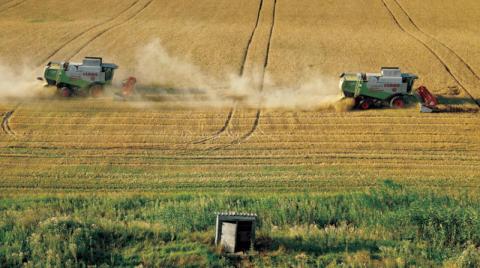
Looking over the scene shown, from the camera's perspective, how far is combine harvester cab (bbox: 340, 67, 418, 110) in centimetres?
2912

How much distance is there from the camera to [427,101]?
29.0 m

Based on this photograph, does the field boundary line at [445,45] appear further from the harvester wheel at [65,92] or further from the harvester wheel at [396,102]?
the harvester wheel at [65,92]

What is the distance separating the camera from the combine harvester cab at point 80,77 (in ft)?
101

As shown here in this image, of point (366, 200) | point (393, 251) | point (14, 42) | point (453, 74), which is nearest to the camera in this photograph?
point (393, 251)

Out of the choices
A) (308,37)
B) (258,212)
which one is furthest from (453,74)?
(258,212)

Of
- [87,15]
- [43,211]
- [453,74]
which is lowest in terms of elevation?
[43,211]

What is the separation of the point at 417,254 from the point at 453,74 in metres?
22.8

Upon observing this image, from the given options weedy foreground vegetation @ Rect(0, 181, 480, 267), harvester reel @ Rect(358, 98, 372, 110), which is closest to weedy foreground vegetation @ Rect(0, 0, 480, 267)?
weedy foreground vegetation @ Rect(0, 181, 480, 267)

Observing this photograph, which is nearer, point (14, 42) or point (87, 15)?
point (14, 42)

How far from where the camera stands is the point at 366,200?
61.8ft

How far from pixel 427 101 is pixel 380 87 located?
214 centimetres

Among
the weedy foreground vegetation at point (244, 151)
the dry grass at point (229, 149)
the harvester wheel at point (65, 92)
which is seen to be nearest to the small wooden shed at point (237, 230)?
the weedy foreground vegetation at point (244, 151)

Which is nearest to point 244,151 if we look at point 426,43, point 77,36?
point 426,43

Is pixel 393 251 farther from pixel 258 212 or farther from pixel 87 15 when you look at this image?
pixel 87 15
